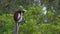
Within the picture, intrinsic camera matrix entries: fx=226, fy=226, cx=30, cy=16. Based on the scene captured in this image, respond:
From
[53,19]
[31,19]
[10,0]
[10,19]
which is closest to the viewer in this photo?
[31,19]

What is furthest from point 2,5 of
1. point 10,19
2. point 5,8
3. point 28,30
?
point 28,30

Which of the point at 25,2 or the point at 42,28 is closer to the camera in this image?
the point at 42,28

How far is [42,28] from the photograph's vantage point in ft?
13.4

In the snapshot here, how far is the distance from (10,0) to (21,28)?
9.09 ft

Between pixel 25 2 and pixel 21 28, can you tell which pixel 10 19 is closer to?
pixel 21 28

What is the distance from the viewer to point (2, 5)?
6.76 meters

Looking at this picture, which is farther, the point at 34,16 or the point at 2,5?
the point at 2,5

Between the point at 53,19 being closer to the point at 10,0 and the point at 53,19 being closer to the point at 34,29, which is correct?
the point at 34,29

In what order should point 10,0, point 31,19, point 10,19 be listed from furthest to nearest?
point 10,0
point 10,19
point 31,19

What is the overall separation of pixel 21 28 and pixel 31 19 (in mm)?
243

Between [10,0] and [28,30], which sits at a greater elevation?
[10,0]

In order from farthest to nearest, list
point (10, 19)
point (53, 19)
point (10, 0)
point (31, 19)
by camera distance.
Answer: point (10, 0) < point (53, 19) < point (10, 19) < point (31, 19)

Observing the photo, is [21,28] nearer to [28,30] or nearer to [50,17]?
[28,30]

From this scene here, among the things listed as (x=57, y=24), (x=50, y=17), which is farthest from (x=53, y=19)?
(x=57, y=24)
